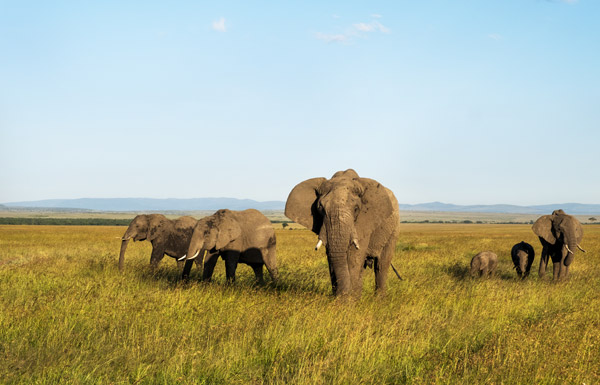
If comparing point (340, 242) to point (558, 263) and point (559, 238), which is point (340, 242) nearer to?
point (559, 238)

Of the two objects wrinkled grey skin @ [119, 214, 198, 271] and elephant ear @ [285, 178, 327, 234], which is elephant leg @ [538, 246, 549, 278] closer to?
elephant ear @ [285, 178, 327, 234]

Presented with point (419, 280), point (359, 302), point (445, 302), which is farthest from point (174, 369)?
point (419, 280)

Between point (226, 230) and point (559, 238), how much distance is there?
9.85m

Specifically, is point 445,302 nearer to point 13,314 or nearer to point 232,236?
point 232,236

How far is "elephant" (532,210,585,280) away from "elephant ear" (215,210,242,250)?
8.60 metres

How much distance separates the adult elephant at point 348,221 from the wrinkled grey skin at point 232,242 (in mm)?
2903

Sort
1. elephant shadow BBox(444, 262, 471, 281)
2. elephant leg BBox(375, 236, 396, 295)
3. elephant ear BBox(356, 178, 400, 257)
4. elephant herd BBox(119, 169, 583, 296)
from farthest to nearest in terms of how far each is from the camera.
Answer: elephant shadow BBox(444, 262, 471, 281)
elephant leg BBox(375, 236, 396, 295)
elephant ear BBox(356, 178, 400, 257)
elephant herd BBox(119, 169, 583, 296)

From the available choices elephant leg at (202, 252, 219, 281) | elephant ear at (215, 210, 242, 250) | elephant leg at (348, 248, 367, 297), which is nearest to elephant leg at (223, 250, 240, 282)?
elephant leg at (202, 252, 219, 281)

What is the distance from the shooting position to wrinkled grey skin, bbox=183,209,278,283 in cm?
1170

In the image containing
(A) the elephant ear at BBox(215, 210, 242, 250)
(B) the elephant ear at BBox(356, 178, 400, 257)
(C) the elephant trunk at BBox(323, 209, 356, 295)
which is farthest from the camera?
(A) the elephant ear at BBox(215, 210, 242, 250)

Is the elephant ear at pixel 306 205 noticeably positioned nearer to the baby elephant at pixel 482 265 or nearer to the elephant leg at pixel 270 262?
the elephant leg at pixel 270 262

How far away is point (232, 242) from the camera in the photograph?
12.5 m

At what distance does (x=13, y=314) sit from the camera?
23.6 feet

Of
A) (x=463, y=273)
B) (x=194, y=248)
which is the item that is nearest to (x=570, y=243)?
(x=463, y=273)
